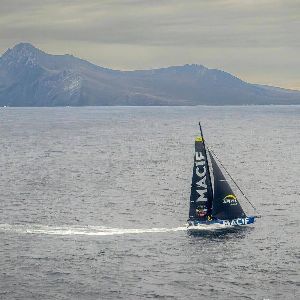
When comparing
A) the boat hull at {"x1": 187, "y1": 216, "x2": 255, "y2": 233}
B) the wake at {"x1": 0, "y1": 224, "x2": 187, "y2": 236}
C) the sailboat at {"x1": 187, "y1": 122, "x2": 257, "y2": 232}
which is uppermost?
the sailboat at {"x1": 187, "y1": 122, "x2": 257, "y2": 232}

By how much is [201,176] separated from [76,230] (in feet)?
57.8

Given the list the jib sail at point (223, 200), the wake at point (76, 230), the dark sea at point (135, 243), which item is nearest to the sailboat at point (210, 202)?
the jib sail at point (223, 200)

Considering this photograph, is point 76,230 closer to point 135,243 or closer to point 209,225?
point 135,243

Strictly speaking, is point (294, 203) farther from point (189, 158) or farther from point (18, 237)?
point (189, 158)

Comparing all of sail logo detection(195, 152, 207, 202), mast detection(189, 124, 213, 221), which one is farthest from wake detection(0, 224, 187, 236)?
sail logo detection(195, 152, 207, 202)

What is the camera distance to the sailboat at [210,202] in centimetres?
8525

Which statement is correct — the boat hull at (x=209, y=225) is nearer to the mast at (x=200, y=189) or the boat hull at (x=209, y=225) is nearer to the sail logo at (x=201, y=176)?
the mast at (x=200, y=189)

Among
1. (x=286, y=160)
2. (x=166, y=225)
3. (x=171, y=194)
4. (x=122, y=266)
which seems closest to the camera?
(x=122, y=266)

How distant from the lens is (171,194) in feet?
394

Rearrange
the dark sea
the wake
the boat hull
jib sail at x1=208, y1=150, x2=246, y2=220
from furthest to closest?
the wake → the boat hull → jib sail at x1=208, y1=150, x2=246, y2=220 → the dark sea

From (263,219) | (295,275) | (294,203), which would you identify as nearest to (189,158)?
(294,203)

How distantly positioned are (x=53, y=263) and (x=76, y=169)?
8758 cm

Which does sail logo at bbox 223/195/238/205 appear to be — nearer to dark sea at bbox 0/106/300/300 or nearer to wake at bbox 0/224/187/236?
dark sea at bbox 0/106/300/300

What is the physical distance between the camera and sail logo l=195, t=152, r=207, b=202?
3322 inches
